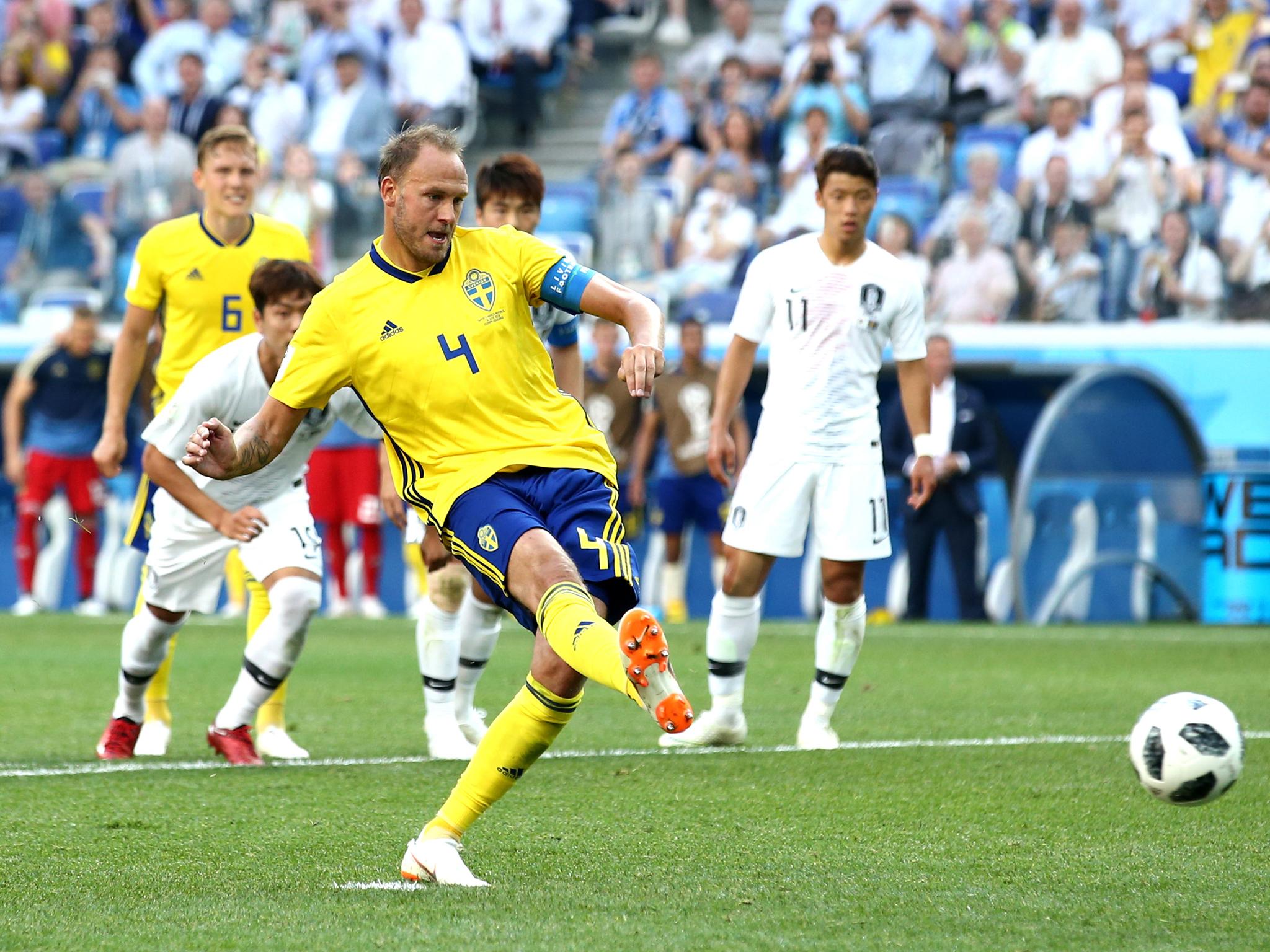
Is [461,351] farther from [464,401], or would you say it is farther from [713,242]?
[713,242]

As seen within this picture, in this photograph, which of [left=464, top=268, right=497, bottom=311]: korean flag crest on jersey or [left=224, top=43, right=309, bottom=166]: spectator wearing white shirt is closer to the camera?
[left=464, top=268, right=497, bottom=311]: korean flag crest on jersey

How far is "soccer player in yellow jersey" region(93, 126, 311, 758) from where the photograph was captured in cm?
738

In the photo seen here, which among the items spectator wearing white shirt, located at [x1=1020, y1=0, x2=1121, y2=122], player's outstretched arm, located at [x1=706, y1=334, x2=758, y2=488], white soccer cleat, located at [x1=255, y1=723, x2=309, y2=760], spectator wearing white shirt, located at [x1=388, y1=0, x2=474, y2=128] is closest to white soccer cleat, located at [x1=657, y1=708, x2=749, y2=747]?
player's outstretched arm, located at [x1=706, y1=334, x2=758, y2=488]

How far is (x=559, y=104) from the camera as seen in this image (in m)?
20.5

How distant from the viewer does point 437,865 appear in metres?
4.51

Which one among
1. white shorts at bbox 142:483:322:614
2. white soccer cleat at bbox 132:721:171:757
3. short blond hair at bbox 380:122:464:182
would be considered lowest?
white soccer cleat at bbox 132:721:171:757

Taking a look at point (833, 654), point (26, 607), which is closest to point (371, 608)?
point (26, 607)

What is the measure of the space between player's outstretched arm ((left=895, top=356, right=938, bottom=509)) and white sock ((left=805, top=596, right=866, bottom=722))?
54 centimetres

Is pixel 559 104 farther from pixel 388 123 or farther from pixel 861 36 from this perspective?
pixel 861 36

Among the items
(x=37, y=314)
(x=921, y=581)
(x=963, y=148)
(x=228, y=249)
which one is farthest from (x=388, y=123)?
(x=228, y=249)

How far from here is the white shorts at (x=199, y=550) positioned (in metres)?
6.94

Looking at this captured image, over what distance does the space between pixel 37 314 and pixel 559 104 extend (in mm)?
6345

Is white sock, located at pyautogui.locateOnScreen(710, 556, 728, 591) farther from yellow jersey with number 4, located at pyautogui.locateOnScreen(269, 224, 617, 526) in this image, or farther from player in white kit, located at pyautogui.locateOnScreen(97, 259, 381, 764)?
yellow jersey with number 4, located at pyautogui.locateOnScreen(269, 224, 617, 526)

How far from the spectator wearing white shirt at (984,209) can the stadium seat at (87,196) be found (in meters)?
7.85
